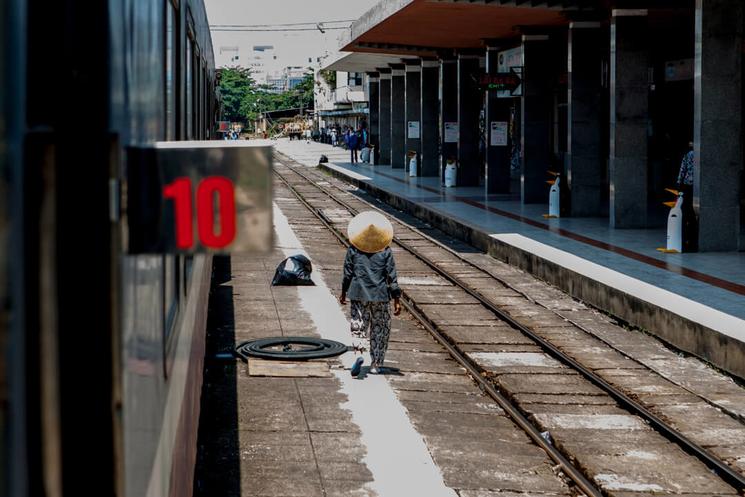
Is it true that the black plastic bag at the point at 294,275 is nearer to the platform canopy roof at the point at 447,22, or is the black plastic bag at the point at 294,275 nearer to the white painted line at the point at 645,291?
the white painted line at the point at 645,291

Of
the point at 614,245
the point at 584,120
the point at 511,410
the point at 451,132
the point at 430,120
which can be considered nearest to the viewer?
the point at 511,410

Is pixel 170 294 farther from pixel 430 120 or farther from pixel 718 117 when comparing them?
pixel 430 120

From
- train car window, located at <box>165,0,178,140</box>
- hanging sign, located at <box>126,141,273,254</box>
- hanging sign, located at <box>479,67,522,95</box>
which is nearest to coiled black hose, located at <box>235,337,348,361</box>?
train car window, located at <box>165,0,178,140</box>

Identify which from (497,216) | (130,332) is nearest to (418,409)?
(130,332)

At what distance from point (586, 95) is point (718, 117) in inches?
265

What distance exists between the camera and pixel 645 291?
13.8 meters

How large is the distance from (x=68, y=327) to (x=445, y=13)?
83.5 feet

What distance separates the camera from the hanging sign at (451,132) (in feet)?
120

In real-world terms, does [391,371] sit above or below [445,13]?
below

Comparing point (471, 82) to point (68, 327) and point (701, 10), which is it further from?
point (68, 327)

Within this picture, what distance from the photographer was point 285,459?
8219 mm

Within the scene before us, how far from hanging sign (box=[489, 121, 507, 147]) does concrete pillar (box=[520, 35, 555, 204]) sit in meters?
2.98

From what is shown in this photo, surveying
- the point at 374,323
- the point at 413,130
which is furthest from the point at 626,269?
the point at 413,130

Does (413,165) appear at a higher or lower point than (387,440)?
higher
